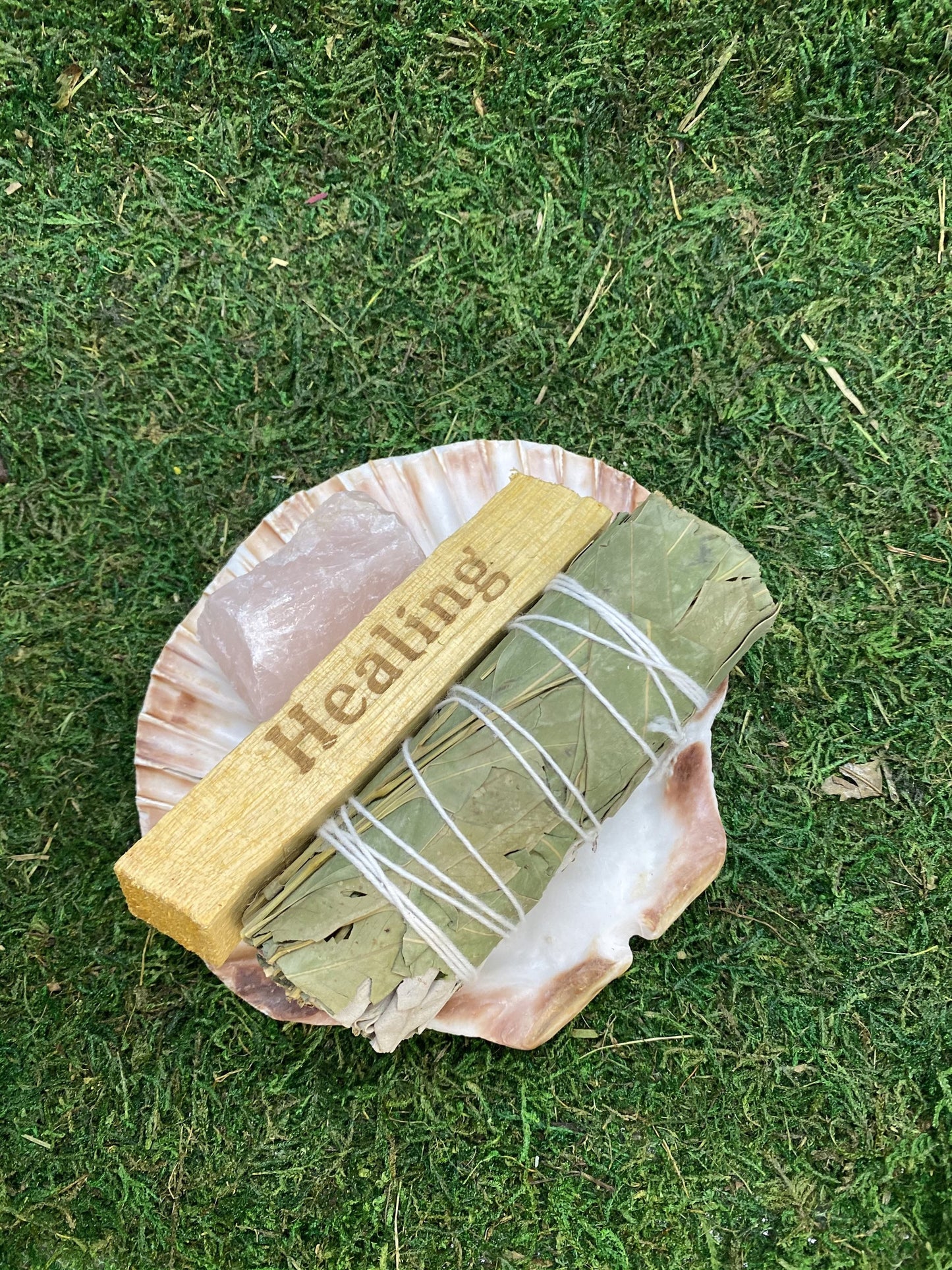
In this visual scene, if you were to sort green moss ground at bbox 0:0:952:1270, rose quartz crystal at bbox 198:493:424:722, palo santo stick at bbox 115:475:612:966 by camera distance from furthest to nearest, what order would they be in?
green moss ground at bbox 0:0:952:1270 → rose quartz crystal at bbox 198:493:424:722 → palo santo stick at bbox 115:475:612:966

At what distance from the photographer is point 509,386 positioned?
8.17 ft

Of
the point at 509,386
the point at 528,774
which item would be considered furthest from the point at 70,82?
the point at 528,774

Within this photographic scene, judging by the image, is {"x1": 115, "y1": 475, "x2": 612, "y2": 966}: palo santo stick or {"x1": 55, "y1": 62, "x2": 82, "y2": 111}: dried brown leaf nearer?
{"x1": 115, "y1": 475, "x2": 612, "y2": 966}: palo santo stick

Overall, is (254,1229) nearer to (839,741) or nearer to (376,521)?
(376,521)

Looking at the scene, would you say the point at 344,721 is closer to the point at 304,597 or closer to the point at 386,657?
the point at 386,657

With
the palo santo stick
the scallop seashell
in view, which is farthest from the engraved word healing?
the scallop seashell

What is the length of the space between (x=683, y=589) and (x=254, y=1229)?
6.11 feet

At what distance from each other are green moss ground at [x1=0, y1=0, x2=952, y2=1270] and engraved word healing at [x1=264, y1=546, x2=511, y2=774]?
2.81 ft

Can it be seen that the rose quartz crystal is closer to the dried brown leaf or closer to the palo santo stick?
the palo santo stick

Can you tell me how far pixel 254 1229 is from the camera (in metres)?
2.06

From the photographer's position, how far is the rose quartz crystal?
175cm

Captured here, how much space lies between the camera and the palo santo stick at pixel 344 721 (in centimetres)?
154

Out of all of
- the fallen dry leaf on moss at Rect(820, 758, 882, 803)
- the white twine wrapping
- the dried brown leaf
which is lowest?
the fallen dry leaf on moss at Rect(820, 758, 882, 803)

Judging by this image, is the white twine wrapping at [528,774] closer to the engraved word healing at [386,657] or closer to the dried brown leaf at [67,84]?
the engraved word healing at [386,657]
